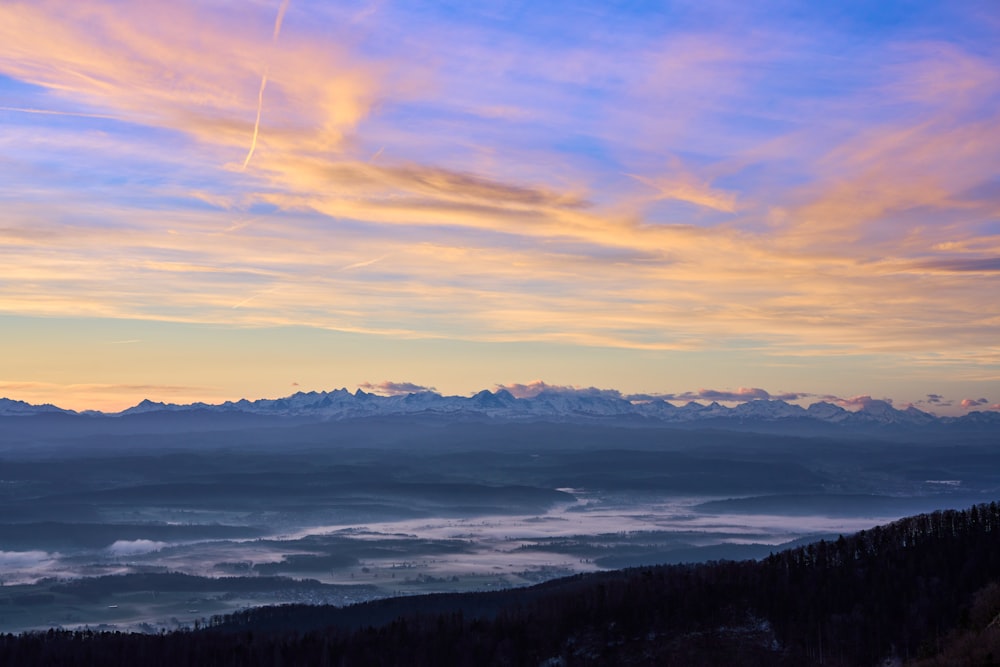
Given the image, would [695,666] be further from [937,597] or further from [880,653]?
[937,597]

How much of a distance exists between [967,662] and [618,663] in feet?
328

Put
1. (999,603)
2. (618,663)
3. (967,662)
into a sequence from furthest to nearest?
(618,663)
(999,603)
(967,662)

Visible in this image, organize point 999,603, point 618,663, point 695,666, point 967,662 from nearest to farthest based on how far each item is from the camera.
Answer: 1. point 967,662
2. point 999,603
3. point 695,666
4. point 618,663

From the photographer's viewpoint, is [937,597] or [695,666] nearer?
[695,666]

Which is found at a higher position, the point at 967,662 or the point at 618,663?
the point at 967,662

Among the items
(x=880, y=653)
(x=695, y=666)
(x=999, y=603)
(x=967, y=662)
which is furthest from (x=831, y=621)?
(x=967, y=662)

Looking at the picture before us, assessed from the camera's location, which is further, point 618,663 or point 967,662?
point 618,663

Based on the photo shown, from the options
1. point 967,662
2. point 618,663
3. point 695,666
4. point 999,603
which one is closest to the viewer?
point 967,662

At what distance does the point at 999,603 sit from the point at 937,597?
42.2m

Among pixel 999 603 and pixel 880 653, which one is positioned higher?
pixel 999 603

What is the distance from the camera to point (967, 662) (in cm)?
10262

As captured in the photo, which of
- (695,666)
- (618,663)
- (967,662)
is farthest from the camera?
(618,663)

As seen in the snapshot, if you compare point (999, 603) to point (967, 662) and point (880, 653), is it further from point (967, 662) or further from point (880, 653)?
point (967, 662)

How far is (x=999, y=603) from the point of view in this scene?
158 m
